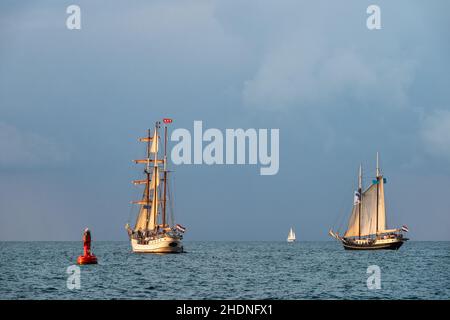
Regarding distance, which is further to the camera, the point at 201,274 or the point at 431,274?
the point at 431,274

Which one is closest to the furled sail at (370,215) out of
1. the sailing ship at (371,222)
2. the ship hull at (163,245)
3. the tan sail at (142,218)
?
the sailing ship at (371,222)

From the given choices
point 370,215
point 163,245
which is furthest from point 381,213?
point 163,245

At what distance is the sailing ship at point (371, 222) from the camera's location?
144875 mm

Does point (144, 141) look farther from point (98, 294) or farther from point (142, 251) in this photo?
point (98, 294)

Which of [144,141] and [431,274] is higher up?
[144,141]

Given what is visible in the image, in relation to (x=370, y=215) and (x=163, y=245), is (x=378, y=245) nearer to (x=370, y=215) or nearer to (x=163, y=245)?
(x=370, y=215)

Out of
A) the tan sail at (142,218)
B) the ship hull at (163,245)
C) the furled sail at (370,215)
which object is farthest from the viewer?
the furled sail at (370,215)

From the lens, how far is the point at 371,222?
146 m

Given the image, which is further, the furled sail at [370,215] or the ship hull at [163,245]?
the furled sail at [370,215]

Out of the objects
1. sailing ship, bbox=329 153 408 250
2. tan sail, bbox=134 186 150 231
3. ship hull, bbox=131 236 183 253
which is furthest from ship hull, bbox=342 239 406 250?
tan sail, bbox=134 186 150 231

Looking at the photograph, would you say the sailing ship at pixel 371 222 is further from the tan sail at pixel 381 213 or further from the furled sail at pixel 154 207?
the furled sail at pixel 154 207

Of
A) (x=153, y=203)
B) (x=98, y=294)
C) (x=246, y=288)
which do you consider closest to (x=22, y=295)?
(x=98, y=294)

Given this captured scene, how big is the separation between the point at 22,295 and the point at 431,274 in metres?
47.7
